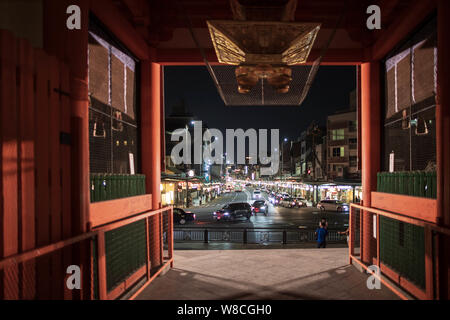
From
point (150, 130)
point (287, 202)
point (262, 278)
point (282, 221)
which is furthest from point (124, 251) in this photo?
point (287, 202)

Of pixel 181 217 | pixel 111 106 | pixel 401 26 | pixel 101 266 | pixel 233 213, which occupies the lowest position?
pixel 181 217

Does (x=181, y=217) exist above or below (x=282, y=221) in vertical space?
above

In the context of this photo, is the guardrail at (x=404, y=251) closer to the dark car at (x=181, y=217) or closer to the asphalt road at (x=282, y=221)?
the asphalt road at (x=282, y=221)

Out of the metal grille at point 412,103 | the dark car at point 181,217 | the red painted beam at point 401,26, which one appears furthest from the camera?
the dark car at point 181,217

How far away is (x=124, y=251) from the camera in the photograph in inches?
216

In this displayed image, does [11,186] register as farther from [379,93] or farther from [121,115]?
[379,93]

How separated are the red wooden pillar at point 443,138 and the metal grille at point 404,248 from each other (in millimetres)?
656

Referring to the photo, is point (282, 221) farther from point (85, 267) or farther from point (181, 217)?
point (85, 267)

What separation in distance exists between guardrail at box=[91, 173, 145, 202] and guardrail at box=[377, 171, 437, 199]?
583 centimetres

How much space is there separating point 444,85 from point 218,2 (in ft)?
18.5

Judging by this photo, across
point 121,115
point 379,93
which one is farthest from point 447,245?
point 121,115

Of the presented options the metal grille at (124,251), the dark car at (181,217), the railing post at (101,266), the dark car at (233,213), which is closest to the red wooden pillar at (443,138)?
the railing post at (101,266)

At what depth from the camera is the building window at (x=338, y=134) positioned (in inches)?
1946

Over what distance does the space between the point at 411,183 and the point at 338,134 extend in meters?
47.9
